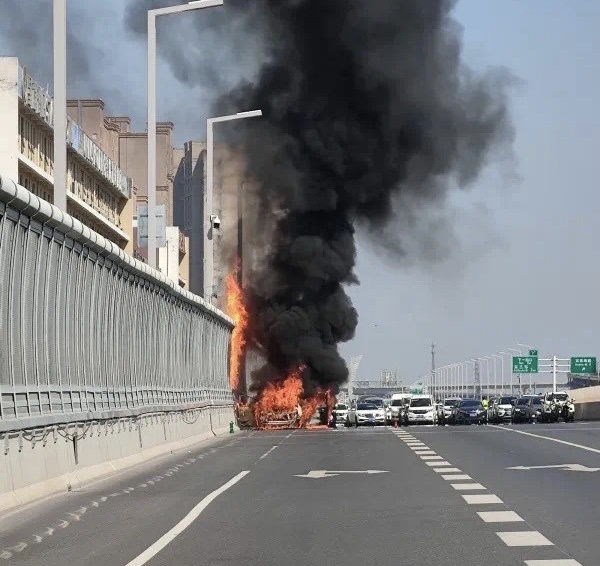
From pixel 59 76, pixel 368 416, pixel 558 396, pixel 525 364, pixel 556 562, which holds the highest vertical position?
pixel 59 76

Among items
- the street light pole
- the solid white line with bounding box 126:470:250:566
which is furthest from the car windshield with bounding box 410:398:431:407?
the solid white line with bounding box 126:470:250:566

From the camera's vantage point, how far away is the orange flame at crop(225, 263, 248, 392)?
260 feet

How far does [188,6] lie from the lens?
39.7m

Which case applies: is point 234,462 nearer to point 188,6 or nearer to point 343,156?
point 188,6

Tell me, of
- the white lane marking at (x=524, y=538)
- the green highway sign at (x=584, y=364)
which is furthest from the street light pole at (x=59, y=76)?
the green highway sign at (x=584, y=364)

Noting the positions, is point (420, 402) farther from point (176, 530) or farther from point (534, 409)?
point (176, 530)

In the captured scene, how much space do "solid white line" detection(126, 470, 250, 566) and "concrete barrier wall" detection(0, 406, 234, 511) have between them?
88.7 inches

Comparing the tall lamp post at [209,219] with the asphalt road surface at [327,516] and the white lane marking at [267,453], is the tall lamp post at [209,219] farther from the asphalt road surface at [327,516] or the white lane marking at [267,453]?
the asphalt road surface at [327,516]

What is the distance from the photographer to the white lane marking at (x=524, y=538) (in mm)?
13039

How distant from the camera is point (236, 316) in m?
79.9

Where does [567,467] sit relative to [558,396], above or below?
below

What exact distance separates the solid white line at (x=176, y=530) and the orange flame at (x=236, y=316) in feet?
188

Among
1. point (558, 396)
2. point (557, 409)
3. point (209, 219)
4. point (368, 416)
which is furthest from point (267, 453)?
point (558, 396)

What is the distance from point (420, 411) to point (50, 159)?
25955 mm
